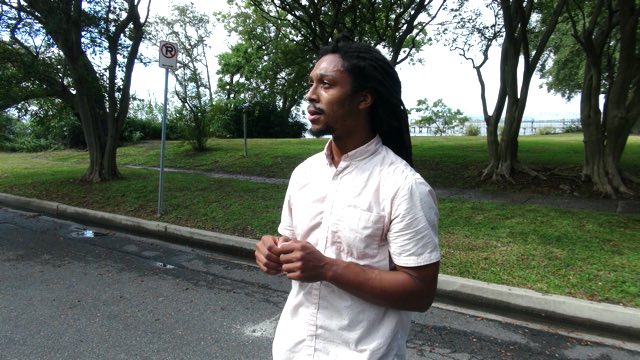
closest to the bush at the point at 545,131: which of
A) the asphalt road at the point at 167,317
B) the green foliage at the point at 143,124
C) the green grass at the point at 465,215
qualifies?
the green grass at the point at 465,215

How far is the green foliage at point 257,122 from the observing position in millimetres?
25686

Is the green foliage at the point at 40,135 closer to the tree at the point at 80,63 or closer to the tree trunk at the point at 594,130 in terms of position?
the tree at the point at 80,63

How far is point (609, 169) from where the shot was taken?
28.0ft

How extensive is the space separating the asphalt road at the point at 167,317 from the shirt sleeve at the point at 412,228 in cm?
249

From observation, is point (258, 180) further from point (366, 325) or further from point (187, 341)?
point (366, 325)

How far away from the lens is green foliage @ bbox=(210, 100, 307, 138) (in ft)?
84.3

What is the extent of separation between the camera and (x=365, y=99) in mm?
1439

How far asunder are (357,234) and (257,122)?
87.8ft

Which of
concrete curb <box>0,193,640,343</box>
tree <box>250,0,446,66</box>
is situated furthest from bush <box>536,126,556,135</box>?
concrete curb <box>0,193,640,343</box>

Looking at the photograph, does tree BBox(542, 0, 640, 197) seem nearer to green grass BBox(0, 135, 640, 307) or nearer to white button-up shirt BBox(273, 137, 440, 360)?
green grass BBox(0, 135, 640, 307)

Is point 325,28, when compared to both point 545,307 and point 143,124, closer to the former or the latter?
point 545,307

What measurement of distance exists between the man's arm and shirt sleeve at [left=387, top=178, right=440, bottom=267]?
0.11 feet

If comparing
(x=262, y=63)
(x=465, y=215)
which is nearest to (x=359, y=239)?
(x=465, y=215)

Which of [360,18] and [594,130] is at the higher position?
[360,18]
